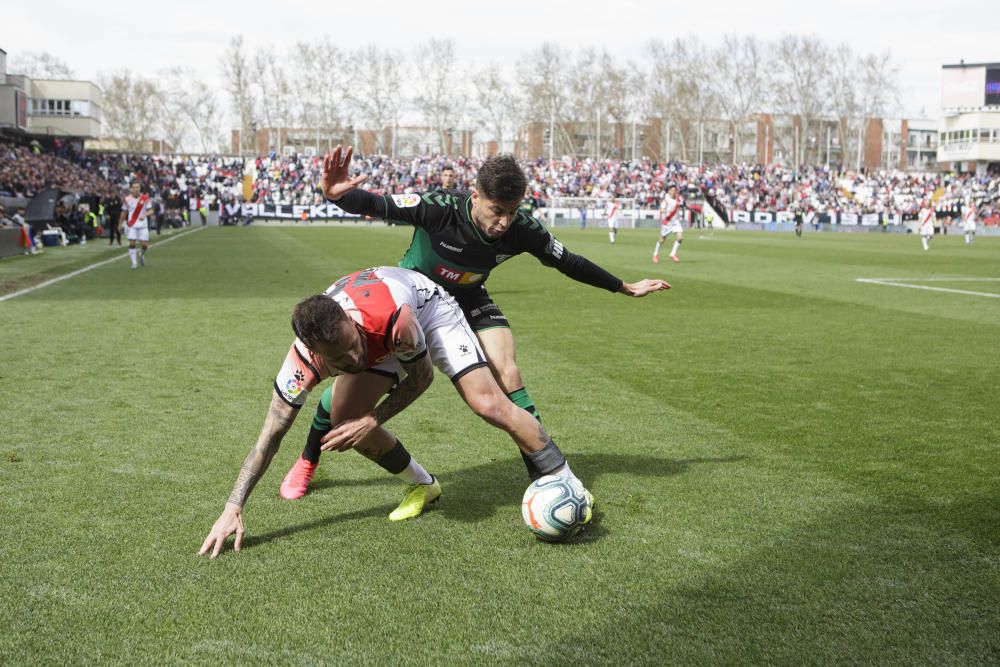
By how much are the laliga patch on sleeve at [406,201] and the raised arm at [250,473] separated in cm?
172

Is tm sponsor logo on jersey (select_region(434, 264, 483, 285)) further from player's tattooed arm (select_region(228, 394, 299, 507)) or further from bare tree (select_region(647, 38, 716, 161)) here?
bare tree (select_region(647, 38, 716, 161))

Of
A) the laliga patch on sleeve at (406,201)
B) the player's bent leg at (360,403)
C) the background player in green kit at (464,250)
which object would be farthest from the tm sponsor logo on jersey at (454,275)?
the player's bent leg at (360,403)

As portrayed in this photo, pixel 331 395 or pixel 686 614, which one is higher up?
pixel 331 395

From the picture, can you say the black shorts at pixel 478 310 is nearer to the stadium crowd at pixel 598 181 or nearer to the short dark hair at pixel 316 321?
the short dark hair at pixel 316 321

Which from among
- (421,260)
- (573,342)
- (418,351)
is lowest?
(573,342)

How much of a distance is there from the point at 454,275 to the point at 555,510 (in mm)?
1806

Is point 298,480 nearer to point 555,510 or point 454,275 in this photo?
point 454,275

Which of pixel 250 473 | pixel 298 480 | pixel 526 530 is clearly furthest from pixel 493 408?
pixel 298 480

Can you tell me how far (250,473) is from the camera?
4.91 metres

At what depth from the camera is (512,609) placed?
13.6 feet

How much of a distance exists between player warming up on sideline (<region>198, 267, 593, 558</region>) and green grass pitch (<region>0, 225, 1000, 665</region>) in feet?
1.10

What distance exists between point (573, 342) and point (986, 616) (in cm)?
871

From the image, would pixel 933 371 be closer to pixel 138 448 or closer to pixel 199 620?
pixel 138 448

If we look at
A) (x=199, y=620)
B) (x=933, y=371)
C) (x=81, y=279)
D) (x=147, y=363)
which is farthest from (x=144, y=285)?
(x=199, y=620)
